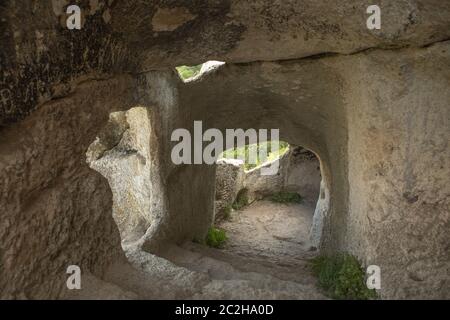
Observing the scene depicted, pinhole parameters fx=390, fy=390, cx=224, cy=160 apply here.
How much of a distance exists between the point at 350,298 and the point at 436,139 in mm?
1161

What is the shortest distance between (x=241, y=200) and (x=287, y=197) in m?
1.17

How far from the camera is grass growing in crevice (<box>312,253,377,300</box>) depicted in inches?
98.7

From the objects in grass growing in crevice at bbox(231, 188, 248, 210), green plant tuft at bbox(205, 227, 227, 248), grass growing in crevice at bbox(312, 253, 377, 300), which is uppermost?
grass growing in crevice at bbox(231, 188, 248, 210)

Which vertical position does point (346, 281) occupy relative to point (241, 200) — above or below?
below

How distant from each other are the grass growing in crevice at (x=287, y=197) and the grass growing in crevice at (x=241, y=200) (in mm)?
721

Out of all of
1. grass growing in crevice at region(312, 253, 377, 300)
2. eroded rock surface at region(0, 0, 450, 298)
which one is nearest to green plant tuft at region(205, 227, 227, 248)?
eroded rock surface at region(0, 0, 450, 298)

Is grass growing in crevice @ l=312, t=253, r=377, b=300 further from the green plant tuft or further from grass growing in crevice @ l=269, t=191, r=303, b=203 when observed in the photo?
grass growing in crevice @ l=269, t=191, r=303, b=203

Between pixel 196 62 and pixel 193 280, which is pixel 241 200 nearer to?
pixel 196 62

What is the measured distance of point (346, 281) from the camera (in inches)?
103

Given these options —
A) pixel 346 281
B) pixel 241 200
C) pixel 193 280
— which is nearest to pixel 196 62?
pixel 193 280

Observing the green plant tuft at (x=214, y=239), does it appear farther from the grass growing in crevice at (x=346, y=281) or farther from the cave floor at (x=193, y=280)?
the grass growing in crevice at (x=346, y=281)

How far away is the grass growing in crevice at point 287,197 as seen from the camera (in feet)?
31.6

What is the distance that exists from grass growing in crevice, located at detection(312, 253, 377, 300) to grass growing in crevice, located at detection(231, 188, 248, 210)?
20.5 feet
